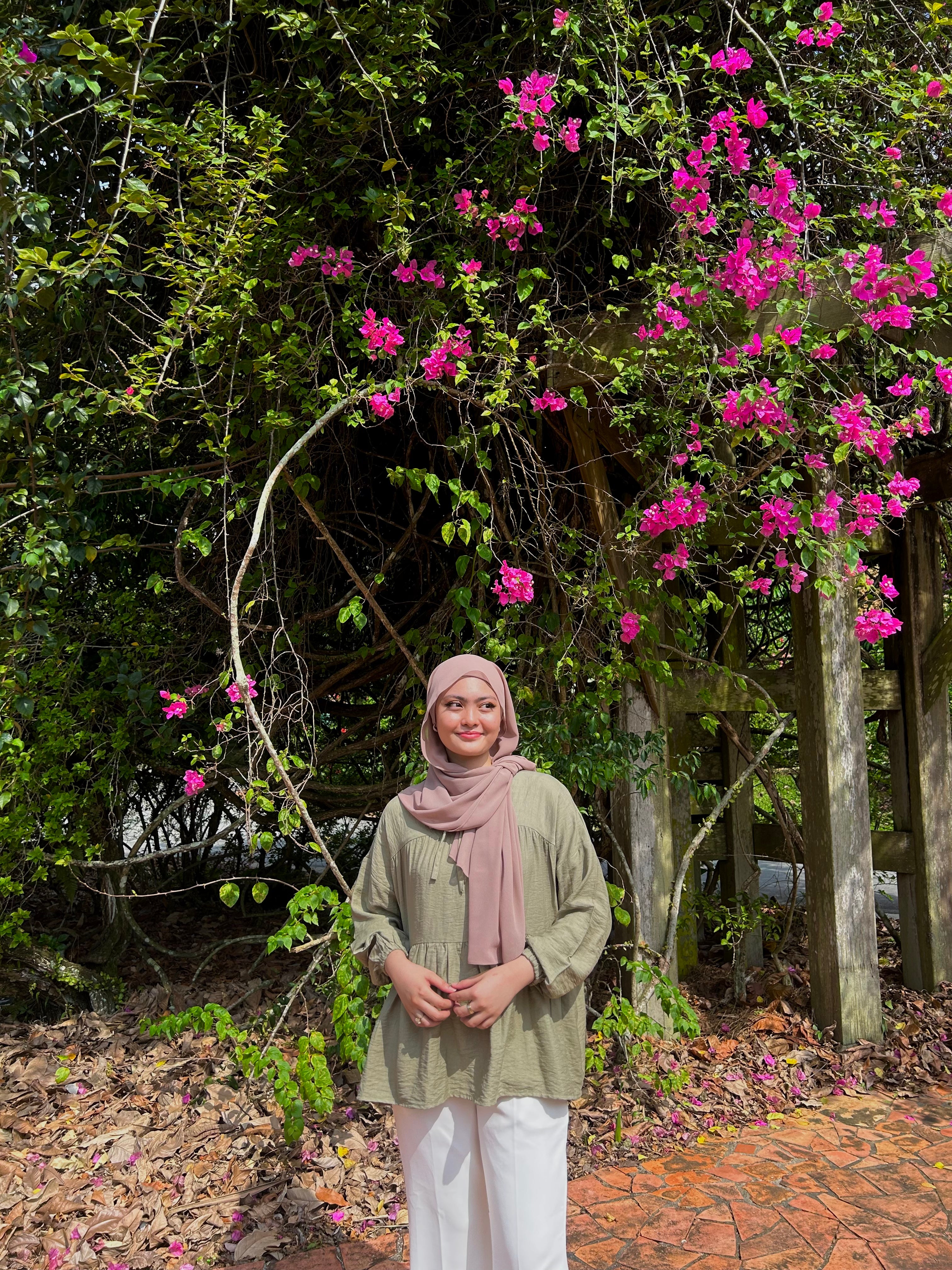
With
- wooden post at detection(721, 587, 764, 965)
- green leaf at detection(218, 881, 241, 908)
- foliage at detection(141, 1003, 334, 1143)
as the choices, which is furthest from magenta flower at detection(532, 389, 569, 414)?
foliage at detection(141, 1003, 334, 1143)

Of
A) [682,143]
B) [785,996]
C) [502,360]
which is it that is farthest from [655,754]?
[682,143]

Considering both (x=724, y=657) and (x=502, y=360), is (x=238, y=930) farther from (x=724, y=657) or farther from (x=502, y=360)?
(x=502, y=360)

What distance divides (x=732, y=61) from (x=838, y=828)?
109 inches

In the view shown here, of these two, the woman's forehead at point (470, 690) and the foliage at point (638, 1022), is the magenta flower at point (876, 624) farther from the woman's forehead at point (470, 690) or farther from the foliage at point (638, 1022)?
the woman's forehead at point (470, 690)

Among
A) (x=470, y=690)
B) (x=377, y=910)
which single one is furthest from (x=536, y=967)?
(x=470, y=690)

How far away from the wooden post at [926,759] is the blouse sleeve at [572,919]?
3.17 metres

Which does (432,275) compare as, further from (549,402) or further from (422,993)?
(422,993)

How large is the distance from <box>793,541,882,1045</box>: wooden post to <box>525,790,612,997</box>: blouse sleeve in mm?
2240

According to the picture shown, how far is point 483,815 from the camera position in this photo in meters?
1.85

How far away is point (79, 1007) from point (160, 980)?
0.38m

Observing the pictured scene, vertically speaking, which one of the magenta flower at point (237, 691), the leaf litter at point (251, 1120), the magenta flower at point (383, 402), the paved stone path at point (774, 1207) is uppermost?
the magenta flower at point (383, 402)

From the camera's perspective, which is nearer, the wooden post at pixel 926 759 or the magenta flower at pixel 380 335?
the magenta flower at pixel 380 335

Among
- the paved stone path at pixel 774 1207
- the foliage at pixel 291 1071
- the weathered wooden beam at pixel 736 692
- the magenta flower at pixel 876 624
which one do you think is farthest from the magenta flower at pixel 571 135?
the paved stone path at pixel 774 1207

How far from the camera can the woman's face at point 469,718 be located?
1895mm
